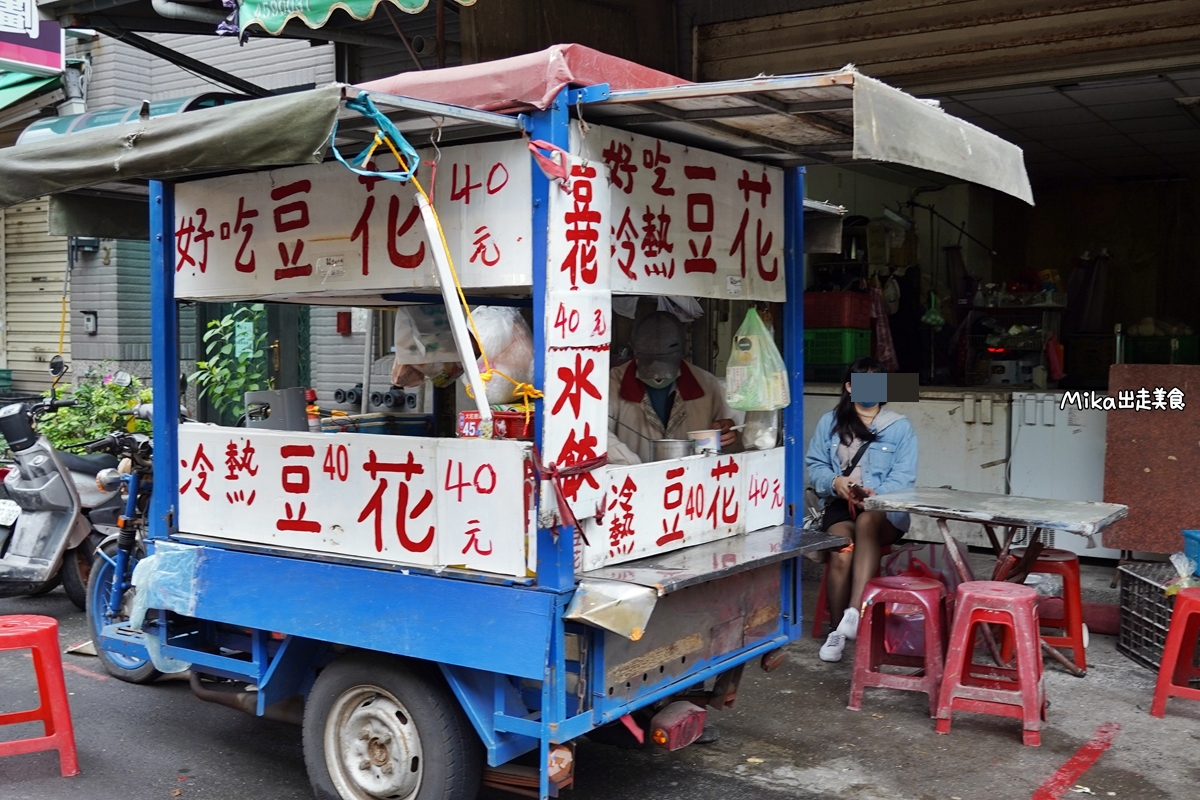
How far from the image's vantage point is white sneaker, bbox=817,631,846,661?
19.9 feet

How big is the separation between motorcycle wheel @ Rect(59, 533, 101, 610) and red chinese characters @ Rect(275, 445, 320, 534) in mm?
3297

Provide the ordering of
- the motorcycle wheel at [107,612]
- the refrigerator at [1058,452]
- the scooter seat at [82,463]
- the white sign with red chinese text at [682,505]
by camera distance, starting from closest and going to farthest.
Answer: the white sign with red chinese text at [682,505] < the motorcycle wheel at [107,612] < the scooter seat at [82,463] < the refrigerator at [1058,452]

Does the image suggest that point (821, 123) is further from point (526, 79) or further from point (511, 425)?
point (511, 425)

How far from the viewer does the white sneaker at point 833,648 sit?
6055 mm

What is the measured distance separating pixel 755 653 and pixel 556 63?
2.35 metres

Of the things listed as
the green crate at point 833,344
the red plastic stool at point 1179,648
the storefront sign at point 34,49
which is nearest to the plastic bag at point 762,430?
the red plastic stool at point 1179,648

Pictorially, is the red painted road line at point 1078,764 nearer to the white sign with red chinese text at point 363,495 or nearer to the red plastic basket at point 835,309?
the white sign with red chinese text at point 363,495

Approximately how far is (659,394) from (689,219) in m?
1.15

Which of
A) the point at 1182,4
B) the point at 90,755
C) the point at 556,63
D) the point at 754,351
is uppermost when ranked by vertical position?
the point at 1182,4

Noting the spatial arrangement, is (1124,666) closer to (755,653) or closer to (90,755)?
(755,653)

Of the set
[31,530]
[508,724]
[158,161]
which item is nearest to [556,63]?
[158,161]

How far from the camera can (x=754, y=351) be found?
4.59m

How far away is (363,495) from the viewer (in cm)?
392

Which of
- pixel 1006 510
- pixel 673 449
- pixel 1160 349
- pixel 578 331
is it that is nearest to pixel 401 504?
pixel 578 331
